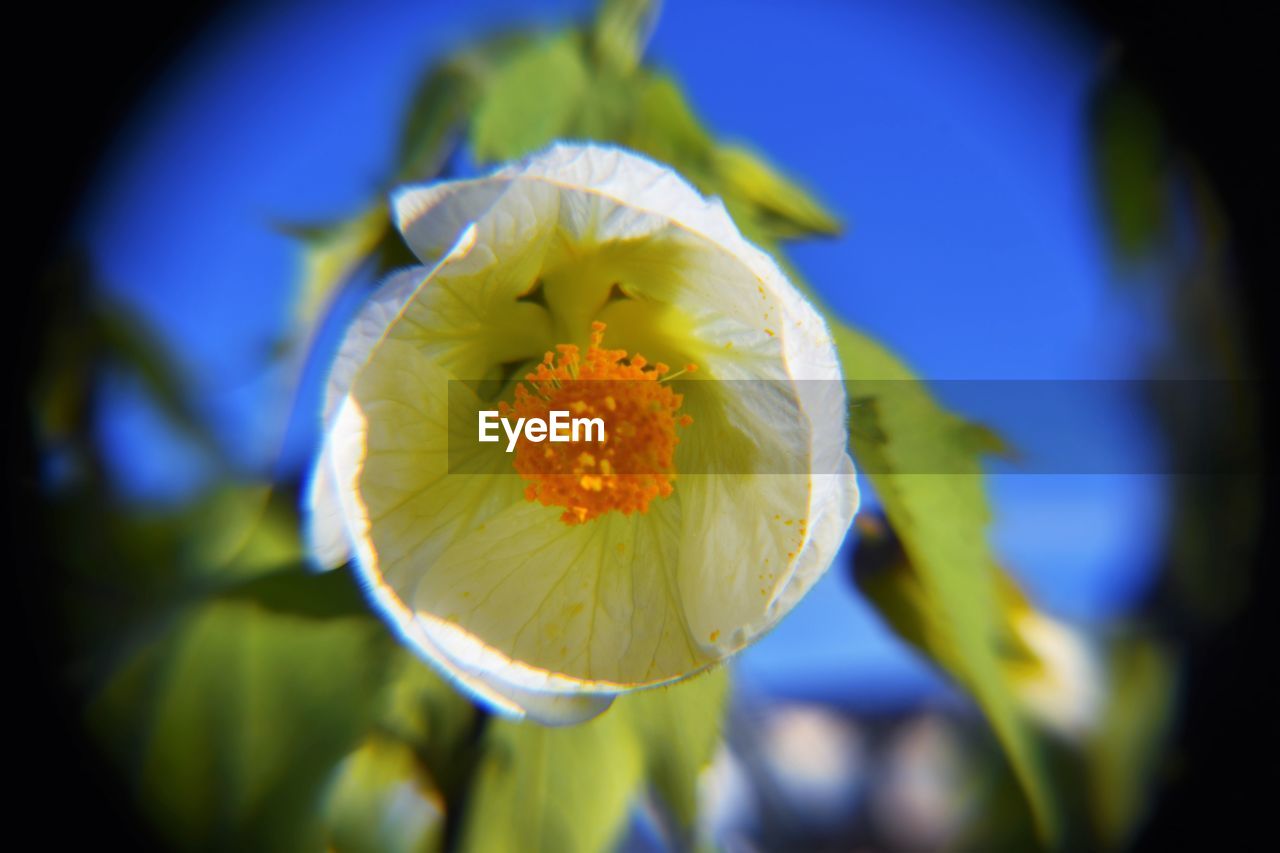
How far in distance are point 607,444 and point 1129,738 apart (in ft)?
1.09

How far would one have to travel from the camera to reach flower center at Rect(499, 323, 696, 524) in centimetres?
29

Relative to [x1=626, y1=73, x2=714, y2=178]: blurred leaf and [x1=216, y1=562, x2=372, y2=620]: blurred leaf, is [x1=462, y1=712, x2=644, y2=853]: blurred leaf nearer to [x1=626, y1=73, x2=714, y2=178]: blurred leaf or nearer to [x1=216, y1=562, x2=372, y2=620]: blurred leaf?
[x1=216, y1=562, x2=372, y2=620]: blurred leaf

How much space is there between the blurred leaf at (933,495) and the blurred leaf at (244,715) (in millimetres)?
202

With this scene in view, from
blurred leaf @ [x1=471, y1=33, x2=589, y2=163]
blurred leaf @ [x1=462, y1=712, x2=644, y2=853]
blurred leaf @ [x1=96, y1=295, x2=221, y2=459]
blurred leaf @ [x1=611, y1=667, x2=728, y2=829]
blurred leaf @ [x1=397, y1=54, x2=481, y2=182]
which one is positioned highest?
blurred leaf @ [x1=471, y1=33, x2=589, y2=163]

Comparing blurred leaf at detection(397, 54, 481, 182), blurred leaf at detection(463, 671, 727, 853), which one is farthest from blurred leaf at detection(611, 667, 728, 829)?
blurred leaf at detection(397, 54, 481, 182)

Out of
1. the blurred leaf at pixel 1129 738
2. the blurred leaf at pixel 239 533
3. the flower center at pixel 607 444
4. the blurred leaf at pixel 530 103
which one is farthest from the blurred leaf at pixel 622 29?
the blurred leaf at pixel 1129 738

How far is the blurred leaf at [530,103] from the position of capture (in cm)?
29

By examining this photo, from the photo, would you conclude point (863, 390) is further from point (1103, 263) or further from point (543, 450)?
point (1103, 263)

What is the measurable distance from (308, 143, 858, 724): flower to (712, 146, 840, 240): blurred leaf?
0.26 ft

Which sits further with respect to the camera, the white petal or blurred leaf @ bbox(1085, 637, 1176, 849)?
blurred leaf @ bbox(1085, 637, 1176, 849)

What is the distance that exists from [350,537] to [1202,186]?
1.52ft

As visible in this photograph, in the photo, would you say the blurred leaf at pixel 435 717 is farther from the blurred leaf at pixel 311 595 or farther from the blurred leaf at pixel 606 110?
the blurred leaf at pixel 606 110

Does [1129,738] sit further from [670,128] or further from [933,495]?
[670,128]

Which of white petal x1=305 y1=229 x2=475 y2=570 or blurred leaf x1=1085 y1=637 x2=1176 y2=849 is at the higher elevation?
white petal x1=305 y1=229 x2=475 y2=570
